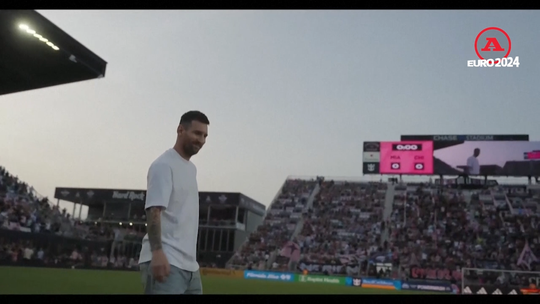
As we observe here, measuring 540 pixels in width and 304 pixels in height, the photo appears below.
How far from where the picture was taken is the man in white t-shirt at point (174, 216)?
10.6 feet

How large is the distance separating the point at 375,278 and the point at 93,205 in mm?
25731

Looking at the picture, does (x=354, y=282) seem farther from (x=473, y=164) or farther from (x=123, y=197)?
(x=123, y=197)

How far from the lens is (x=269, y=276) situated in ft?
87.9

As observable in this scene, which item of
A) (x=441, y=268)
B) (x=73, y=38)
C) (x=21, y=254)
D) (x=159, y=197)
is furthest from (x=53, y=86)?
(x=441, y=268)

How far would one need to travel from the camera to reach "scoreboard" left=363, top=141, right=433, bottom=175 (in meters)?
36.9

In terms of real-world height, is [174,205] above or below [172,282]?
above

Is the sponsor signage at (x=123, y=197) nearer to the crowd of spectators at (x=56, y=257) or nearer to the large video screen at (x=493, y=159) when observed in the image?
the crowd of spectators at (x=56, y=257)

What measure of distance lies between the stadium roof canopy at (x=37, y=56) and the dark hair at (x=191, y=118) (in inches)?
373

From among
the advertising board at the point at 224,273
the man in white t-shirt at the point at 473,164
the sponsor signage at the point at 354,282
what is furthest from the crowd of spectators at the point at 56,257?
the man in white t-shirt at the point at 473,164

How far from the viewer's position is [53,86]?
53.5 feet

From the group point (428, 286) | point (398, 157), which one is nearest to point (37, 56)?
point (428, 286)

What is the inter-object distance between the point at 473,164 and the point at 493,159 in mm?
1368

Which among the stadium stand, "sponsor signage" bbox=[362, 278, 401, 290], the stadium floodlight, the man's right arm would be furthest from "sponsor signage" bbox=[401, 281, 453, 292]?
the man's right arm

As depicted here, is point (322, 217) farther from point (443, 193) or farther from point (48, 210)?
point (48, 210)
